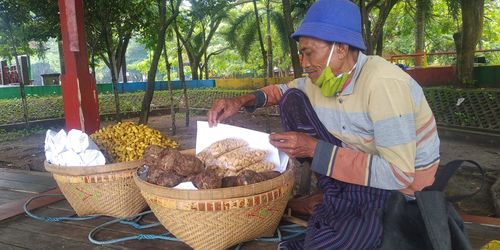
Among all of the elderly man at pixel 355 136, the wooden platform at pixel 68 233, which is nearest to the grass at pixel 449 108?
the wooden platform at pixel 68 233

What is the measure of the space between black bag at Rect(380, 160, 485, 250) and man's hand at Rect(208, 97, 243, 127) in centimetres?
107

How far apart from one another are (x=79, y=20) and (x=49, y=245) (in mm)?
2296

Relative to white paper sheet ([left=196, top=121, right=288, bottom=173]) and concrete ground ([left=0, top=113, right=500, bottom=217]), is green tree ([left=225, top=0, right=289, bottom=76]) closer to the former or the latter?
concrete ground ([left=0, top=113, right=500, bottom=217])

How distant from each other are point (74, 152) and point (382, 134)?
1.70 m

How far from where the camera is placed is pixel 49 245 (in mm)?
2168

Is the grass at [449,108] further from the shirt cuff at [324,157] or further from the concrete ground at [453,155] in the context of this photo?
the shirt cuff at [324,157]

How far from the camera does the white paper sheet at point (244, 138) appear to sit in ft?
7.32

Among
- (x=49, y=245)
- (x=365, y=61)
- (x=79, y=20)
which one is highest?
(x=79, y=20)

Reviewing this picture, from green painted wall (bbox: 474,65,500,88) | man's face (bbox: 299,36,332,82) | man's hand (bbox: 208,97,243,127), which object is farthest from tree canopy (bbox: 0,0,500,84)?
man's face (bbox: 299,36,332,82)

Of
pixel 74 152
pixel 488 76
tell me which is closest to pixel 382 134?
pixel 74 152

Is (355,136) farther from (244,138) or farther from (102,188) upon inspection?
(102,188)

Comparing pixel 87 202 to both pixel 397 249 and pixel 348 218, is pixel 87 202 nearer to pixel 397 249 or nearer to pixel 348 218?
pixel 348 218

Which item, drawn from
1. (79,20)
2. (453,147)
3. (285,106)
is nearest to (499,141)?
(453,147)

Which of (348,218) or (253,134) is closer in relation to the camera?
(348,218)
